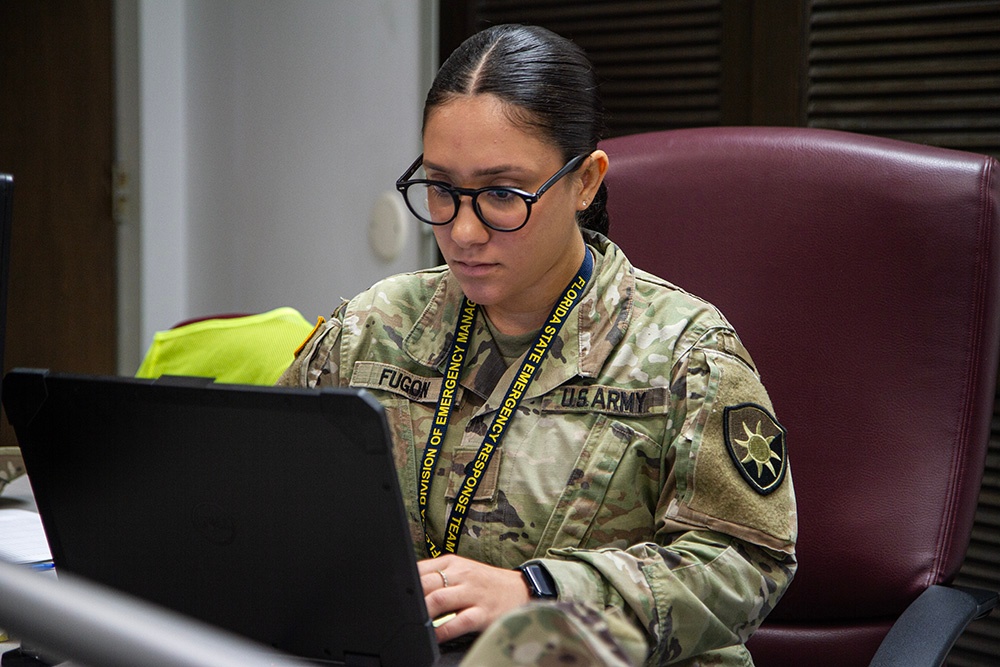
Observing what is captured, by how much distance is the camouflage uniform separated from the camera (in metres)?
1.01

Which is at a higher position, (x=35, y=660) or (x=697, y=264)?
(x=697, y=264)

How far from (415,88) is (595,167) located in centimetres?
134

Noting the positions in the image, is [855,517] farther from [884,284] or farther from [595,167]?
[595,167]

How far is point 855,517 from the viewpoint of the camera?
121 centimetres

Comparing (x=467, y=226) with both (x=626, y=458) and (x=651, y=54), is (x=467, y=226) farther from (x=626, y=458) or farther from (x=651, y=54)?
(x=651, y=54)

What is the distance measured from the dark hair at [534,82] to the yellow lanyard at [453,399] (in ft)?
0.52

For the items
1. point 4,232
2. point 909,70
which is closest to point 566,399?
point 4,232

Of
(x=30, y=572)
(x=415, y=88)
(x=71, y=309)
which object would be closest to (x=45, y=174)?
(x=71, y=309)

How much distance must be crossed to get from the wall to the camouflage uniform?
4.17 ft

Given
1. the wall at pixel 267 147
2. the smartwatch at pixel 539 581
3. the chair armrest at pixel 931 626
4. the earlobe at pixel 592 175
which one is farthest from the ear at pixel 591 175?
the wall at pixel 267 147

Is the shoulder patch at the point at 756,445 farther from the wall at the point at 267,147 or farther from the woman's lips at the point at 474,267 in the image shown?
the wall at the point at 267,147

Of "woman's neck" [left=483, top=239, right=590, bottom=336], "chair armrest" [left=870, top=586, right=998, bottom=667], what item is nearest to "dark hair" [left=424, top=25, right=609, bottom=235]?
"woman's neck" [left=483, top=239, right=590, bottom=336]

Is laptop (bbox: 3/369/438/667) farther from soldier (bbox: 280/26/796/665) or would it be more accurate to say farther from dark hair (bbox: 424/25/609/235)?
dark hair (bbox: 424/25/609/235)

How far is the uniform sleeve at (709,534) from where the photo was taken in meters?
0.98
